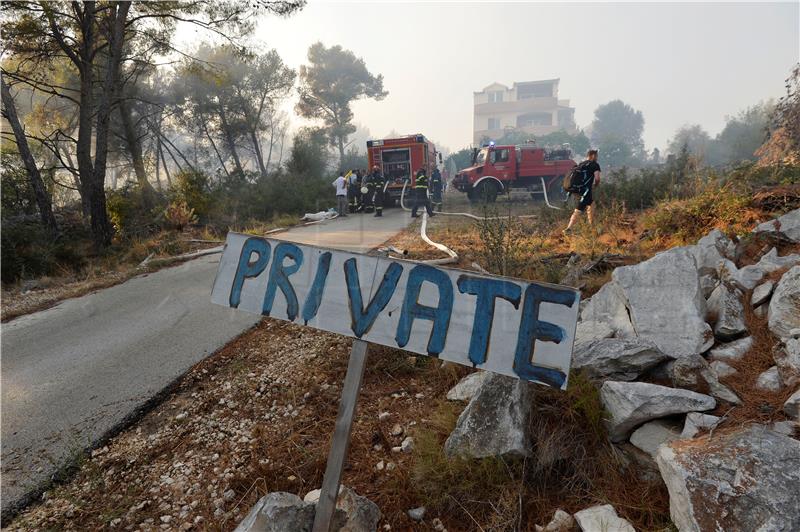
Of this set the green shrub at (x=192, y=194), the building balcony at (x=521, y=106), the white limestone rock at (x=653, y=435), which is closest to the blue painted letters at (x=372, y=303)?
the white limestone rock at (x=653, y=435)

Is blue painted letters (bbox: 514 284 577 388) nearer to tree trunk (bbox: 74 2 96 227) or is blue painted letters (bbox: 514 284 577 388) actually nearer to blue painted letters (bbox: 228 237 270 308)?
blue painted letters (bbox: 228 237 270 308)

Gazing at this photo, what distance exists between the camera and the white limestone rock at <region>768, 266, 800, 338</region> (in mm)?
2322

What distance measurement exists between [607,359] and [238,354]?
301cm

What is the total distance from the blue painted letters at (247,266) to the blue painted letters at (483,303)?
3.31 feet

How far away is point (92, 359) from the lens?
378cm

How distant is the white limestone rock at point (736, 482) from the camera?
1418 millimetres

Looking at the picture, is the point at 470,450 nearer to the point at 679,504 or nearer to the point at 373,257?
the point at 679,504

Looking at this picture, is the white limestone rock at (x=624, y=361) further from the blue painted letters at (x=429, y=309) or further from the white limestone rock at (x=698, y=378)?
the blue painted letters at (x=429, y=309)

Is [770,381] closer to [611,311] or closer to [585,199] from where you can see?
[611,311]

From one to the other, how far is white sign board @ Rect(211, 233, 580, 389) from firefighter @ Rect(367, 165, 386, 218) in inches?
Result: 448

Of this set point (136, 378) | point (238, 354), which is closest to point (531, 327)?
point (238, 354)

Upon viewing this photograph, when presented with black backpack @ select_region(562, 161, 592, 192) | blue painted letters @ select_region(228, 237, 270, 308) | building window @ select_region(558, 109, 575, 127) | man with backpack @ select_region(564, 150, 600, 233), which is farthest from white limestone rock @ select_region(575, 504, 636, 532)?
building window @ select_region(558, 109, 575, 127)

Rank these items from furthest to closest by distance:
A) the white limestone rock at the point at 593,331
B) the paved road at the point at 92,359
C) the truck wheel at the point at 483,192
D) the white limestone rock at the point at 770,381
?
the truck wheel at the point at 483,192 < the white limestone rock at the point at 593,331 < the paved road at the point at 92,359 < the white limestone rock at the point at 770,381

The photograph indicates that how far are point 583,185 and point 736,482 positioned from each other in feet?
21.3
